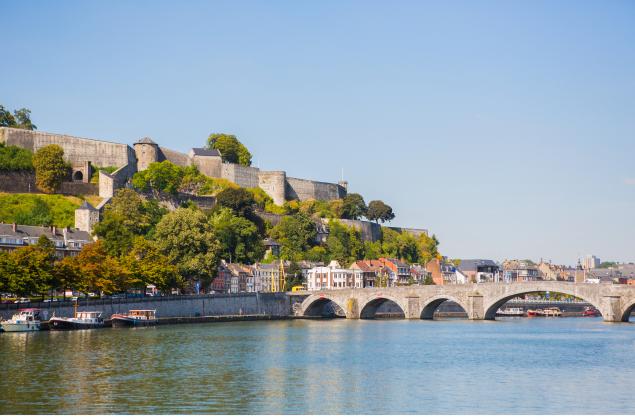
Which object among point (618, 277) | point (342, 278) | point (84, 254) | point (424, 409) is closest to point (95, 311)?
point (84, 254)

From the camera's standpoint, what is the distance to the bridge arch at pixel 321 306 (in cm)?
7369

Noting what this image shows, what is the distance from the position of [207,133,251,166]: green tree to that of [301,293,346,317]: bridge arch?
27634 millimetres

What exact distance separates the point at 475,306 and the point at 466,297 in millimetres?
1075

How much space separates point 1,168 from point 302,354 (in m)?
44.1

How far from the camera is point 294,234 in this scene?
93.8 m

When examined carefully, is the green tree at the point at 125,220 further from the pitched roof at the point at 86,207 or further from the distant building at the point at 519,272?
the distant building at the point at 519,272

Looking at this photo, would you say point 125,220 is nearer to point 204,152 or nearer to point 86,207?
point 86,207

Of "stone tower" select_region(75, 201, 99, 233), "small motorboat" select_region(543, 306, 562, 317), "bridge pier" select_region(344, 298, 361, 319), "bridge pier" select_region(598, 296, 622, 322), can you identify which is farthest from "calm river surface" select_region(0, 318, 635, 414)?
"small motorboat" select_region(543, 306, 562, 317)

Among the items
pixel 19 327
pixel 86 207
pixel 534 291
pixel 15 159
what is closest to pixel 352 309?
pixel 534 291

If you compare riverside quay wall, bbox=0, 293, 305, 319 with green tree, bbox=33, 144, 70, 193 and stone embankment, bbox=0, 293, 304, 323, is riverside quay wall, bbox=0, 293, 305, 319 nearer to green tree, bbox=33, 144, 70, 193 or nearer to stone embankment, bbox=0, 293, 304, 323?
stone embankment, bbox=0, 293, 304, 323

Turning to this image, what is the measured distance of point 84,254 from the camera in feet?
190

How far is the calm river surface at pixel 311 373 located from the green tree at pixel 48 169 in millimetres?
29851

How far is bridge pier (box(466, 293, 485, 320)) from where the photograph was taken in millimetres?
66438

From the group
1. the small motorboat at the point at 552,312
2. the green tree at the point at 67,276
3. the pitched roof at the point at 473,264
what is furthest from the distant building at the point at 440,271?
the green tree at the point at 67,276
